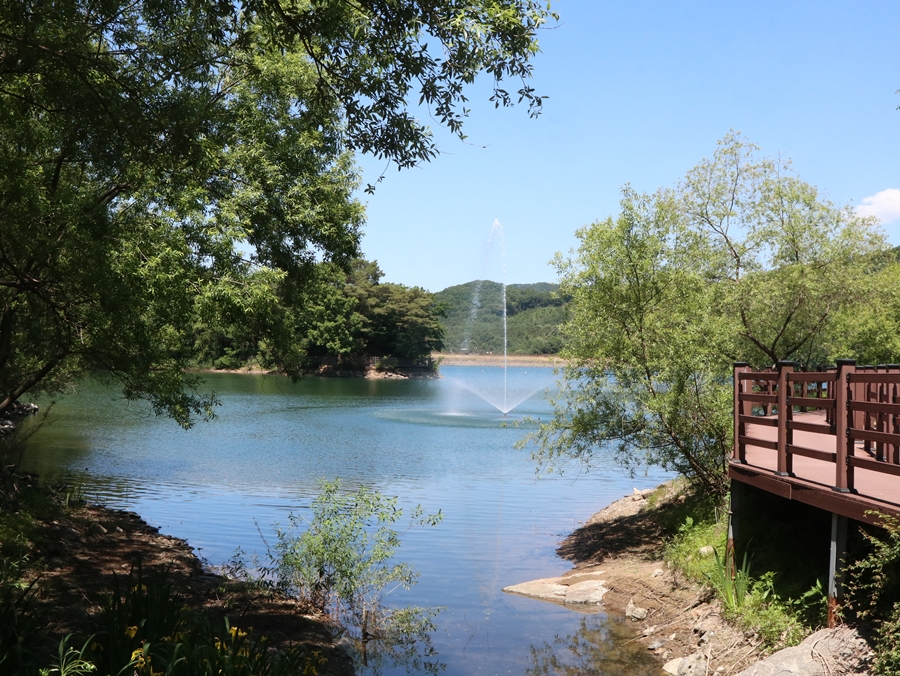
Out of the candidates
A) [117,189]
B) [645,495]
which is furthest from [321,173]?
[645,495]

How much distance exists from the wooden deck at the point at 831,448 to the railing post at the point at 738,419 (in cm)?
1

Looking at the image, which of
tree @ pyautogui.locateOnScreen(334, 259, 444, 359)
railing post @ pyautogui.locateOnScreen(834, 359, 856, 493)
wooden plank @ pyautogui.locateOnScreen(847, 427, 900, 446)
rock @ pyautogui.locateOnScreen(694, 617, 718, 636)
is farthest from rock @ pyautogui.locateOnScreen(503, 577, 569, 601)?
tree @ pyautogui.locateOnScreen(334, 259, 444, 359)

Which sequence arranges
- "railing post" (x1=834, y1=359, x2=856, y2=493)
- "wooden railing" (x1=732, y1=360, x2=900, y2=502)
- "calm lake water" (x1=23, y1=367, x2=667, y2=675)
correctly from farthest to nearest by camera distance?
"calm lake water" (x1=23, y1=367, x2=667, y2=675) < "railing post" (x1=834, y1=359, x2=856, y2=493) < "wooden railing" (x1=732, y1=360, x2=900, y2=502)

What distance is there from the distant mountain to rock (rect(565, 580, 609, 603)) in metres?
4.36

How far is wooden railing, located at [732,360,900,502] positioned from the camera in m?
6.96

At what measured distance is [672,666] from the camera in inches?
345

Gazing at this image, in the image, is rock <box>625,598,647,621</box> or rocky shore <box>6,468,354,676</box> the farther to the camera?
rock <box>625,598,647,621</box>

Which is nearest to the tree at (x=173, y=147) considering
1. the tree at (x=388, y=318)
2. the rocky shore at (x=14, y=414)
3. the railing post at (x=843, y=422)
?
the railing post at (x=843, y=422)

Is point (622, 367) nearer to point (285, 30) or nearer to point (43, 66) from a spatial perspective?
point (285, 30)

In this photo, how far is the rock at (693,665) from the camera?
827cm

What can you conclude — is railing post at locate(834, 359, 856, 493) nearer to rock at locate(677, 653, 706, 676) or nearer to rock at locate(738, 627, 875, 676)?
rock at locate(738, 627, 875, 676)

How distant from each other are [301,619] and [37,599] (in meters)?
2.82

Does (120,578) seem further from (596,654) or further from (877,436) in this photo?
(877,436)

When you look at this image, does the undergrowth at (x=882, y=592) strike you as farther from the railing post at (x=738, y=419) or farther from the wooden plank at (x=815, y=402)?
the railing post at (x=738, y=419)
